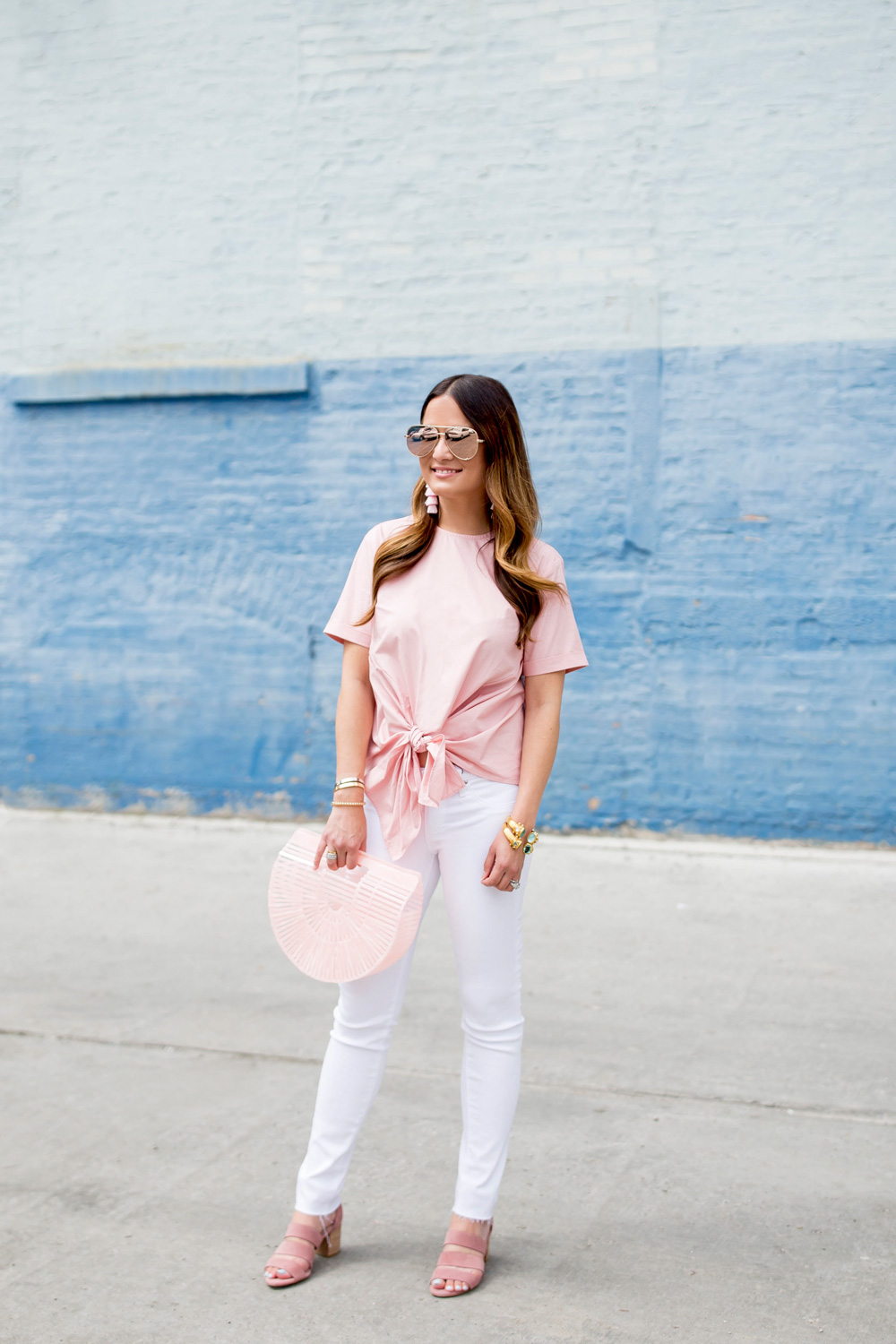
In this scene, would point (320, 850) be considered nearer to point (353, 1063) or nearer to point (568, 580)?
point (353, 1063)

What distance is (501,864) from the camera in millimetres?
2557

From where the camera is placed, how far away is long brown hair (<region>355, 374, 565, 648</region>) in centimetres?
265

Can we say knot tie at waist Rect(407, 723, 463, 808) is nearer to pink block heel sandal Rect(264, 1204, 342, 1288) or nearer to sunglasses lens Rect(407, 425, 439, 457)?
sunglasses lens Rect(407, 425, 439, 457)

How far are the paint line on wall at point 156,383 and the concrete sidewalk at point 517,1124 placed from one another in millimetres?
2738

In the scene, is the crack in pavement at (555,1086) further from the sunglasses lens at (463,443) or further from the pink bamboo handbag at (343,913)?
the sunglasses lens at (463,443)

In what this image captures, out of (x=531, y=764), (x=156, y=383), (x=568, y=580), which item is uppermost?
(x=156, y=383)

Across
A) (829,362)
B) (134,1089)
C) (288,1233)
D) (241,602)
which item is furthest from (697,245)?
(288,1233)

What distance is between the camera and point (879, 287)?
20.1 feet

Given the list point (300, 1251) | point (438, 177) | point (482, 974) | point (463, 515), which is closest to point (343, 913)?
point (482, 974)

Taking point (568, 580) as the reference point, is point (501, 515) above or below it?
above

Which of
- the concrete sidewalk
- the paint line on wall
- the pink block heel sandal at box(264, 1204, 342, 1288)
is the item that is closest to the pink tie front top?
the pink block heel sandal at box(264, 1204, 342, 1288)

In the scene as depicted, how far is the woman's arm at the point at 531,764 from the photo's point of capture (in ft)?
8.42

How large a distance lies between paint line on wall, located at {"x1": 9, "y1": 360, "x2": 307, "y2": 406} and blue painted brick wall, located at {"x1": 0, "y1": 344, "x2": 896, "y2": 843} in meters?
0.09

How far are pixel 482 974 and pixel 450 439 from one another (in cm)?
113
